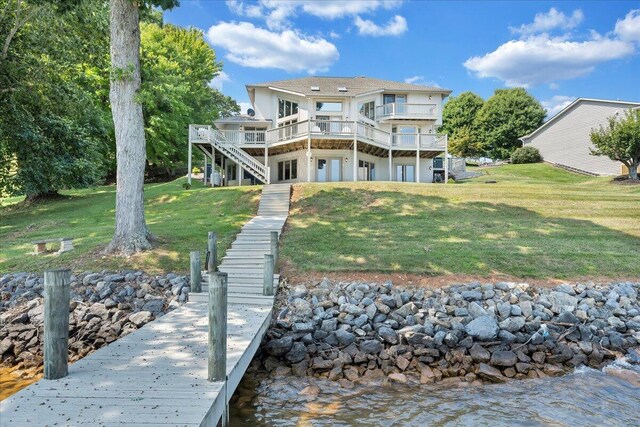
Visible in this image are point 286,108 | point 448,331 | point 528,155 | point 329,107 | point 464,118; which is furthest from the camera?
point 464,118

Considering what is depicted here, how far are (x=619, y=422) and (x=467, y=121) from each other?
2217 inches

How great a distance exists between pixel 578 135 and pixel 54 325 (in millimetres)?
45426

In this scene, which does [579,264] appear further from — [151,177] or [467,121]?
[467,121]

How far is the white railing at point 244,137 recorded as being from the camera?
25.4 meters

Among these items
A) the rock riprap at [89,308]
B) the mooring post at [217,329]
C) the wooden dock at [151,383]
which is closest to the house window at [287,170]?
the rock riprap at [89,308]

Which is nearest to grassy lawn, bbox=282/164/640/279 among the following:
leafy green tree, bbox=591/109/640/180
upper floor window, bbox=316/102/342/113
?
leafy green tree, bbox=591/109/640/180

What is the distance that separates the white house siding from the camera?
114 ft

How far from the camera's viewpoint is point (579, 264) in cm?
1056

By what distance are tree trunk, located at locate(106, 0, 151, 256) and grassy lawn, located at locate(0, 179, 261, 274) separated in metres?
0.71

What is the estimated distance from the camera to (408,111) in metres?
29.3

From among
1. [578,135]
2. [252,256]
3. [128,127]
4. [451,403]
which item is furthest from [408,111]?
[451,403]

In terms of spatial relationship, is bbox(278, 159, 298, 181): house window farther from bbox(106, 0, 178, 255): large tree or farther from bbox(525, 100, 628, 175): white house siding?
bbox(525, 100, 628, 175): white house siding

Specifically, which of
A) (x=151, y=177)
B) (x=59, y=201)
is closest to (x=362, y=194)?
(x=59, y=201)

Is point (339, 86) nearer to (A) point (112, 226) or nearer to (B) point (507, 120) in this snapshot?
(A) point (112, 226)
